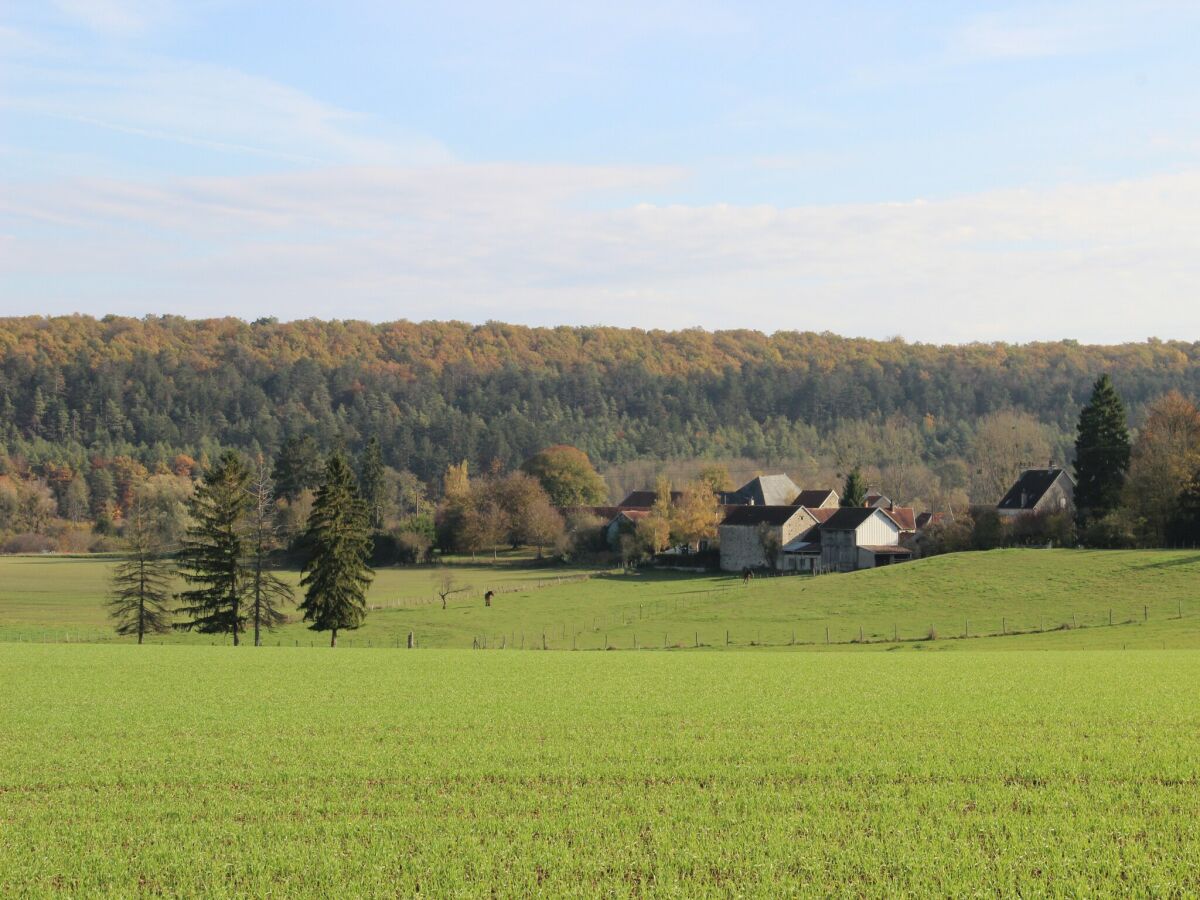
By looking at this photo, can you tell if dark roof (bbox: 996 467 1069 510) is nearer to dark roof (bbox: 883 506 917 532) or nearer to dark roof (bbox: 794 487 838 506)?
dark roof (bbox: 883 506 917 532)

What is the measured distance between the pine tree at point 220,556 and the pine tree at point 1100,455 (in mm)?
61704

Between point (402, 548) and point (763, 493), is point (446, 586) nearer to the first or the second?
point (402, 548)

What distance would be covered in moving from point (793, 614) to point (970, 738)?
45.1 m

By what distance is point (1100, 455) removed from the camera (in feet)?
285

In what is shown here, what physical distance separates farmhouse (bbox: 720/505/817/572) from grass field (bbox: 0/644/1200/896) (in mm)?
74669

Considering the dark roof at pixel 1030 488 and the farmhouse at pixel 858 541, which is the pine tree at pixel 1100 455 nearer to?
the farmhouse at pixel 858 541

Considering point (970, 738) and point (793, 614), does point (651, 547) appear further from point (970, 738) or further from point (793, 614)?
point (970, 738)

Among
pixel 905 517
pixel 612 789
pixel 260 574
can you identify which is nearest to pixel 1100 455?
pixel 905 517

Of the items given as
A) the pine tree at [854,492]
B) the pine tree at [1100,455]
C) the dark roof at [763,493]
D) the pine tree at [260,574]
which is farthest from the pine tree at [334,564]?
the dark roof at [763,493]

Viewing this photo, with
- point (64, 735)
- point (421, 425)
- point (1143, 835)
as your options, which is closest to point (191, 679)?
point (64, 735)

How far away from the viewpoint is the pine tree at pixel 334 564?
189 feet

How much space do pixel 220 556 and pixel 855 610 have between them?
112 ft

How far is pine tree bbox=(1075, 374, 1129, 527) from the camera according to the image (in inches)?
3401

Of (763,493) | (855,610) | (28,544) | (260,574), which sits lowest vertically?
(28,544)
